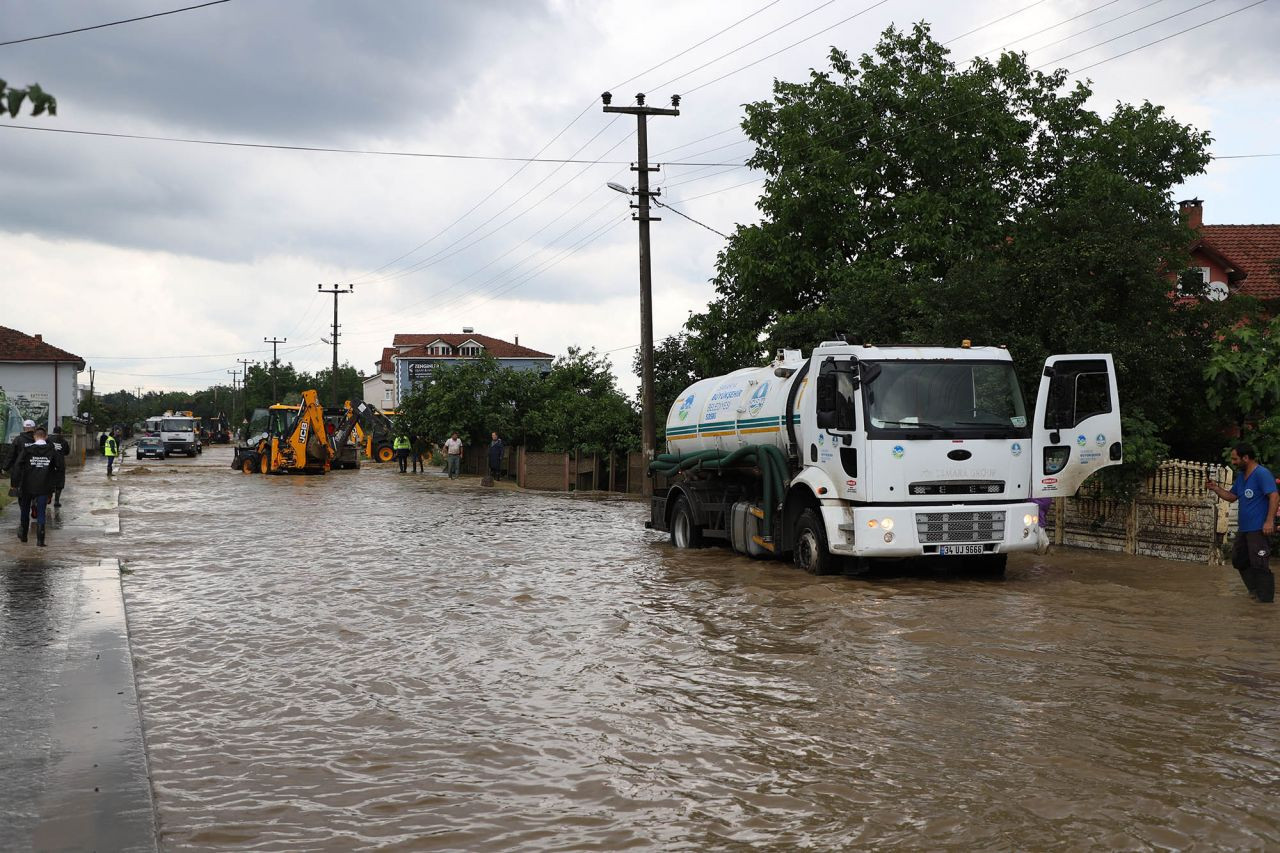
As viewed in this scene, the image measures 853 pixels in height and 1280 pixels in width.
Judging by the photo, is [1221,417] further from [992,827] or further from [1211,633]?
[992,827]

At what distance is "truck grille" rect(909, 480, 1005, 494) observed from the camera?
13844 millimetres

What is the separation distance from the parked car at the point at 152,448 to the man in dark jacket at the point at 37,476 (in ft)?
148

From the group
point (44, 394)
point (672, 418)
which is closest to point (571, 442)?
point (672, 418)

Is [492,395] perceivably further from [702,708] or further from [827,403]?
[702,708]

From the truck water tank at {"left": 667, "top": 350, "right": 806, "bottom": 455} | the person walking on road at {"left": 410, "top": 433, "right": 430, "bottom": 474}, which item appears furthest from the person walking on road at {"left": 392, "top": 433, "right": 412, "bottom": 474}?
the truck water tank at {"left": 667, "top": 350, "right": 806, "bottom": 455}

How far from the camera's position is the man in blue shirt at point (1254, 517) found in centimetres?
1189

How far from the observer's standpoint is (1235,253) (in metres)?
43.1

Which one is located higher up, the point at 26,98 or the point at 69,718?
the point at 26,98

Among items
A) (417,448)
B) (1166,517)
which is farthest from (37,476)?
(417,448)

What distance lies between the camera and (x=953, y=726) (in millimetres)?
7242

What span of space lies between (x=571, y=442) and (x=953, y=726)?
99.2 ft

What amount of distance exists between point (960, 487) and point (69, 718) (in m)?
9.84

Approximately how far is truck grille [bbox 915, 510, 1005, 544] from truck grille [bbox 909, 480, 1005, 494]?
25 cm

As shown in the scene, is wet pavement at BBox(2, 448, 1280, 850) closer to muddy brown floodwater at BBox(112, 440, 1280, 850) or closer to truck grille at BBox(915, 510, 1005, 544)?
muddy brown floodwater at BBox(112, 440, 1280, 850)
